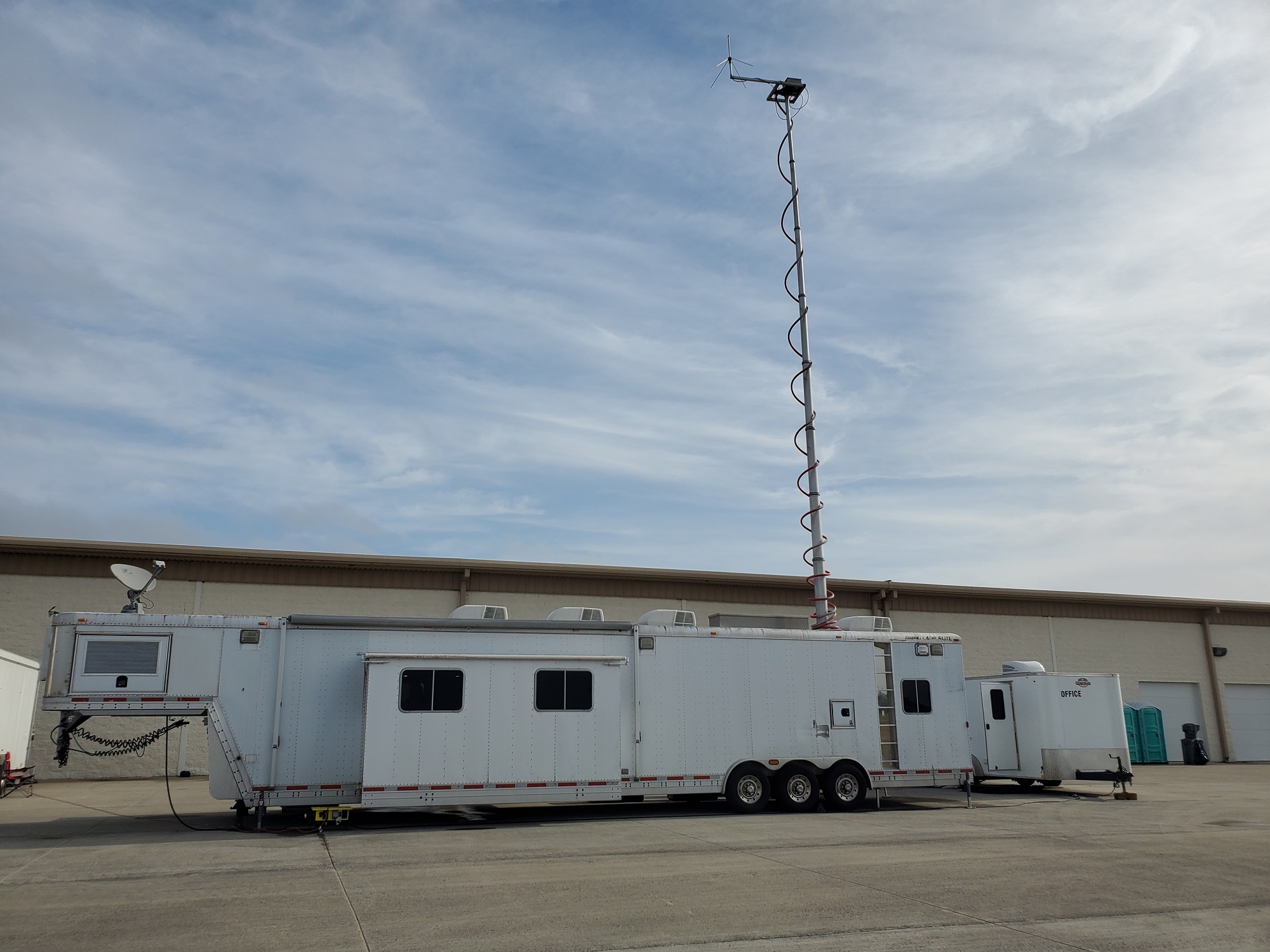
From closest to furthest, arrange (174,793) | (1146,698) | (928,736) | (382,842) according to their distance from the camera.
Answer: (382,842) → (928,736) → (174,793) → (1146,698)

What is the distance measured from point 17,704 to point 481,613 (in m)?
12.4

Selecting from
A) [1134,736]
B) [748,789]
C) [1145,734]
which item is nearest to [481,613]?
[748,789]

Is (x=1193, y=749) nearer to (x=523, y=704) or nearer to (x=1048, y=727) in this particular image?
(x=1048, y=727)

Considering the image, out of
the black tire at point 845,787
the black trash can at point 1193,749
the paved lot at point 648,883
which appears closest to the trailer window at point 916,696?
the black tire at point 845,787

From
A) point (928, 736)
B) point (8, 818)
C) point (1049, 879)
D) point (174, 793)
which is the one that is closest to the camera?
point (1049, 879)

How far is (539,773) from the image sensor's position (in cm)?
1560

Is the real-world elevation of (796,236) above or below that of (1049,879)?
above

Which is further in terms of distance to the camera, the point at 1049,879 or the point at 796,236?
the point at 796,236

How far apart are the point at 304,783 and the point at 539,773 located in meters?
3.66

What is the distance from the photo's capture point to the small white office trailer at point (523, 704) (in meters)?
14.6

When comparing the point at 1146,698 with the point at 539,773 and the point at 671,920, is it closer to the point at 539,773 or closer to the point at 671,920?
the point at 539,773

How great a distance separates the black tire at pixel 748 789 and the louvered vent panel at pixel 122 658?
31.6 ft

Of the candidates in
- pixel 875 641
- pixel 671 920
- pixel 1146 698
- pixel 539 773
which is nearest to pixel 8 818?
pixel 539 773

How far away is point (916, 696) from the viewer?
60.0ft
